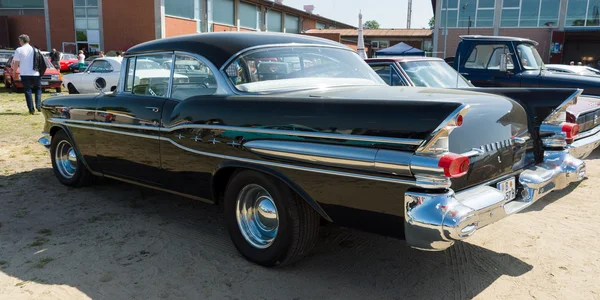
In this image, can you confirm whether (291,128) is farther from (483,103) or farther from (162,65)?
(162,65)

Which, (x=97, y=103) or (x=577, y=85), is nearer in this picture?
(x=97, y=103)

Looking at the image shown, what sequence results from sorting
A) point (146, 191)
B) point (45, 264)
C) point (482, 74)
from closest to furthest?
point (45, 264), point (146, 191), point (482, 74)

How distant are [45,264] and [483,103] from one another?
316 centimetres

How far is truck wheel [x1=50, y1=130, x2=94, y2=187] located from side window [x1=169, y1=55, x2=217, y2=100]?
189cm

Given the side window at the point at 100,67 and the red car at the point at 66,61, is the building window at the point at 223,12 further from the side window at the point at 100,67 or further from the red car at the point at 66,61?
the side window at the point at 100,67

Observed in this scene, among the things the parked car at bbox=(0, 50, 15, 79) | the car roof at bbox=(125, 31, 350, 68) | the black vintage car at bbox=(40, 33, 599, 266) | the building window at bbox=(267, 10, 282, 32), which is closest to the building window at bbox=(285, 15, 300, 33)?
the building window at bbox=(267, 10, 282, 32)

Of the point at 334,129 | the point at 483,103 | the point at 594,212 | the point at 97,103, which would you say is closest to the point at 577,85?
the point at 594,212

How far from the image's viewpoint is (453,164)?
2.43 meters

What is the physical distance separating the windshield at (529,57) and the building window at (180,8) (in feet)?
85.4

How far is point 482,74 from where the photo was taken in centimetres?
847

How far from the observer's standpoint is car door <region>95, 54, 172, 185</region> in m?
3.94

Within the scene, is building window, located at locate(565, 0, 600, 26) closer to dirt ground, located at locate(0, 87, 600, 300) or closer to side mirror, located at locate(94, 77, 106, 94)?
dirt ground, located at locate(0, 87, 600, 300)

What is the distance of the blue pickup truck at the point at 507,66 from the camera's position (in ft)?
25.8

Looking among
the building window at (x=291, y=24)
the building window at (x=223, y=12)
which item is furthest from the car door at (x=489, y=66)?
the building window at (x=291, y=24)
